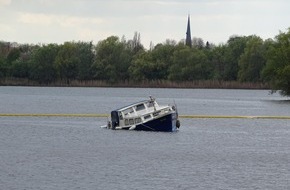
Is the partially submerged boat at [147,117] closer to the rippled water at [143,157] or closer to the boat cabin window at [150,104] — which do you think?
the boat cabin window at [150,104]

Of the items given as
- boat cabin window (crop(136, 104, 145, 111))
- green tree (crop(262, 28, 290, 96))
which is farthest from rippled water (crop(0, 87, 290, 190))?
green tree (crop(262, 28, 290, 96))

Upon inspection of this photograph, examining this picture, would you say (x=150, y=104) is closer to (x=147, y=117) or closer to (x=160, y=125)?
(x=147, y=117)

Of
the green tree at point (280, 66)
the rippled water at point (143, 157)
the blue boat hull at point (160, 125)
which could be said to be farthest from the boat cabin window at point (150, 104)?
the green tree at point (280, 66)

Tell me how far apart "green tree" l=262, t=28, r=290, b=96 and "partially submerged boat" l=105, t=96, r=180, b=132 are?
68.1 meters

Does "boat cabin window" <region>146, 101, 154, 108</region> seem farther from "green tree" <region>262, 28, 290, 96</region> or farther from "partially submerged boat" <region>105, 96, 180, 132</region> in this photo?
"green tree" <region>262, 28, 290, 96</region>

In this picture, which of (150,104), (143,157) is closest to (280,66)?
(150,104)

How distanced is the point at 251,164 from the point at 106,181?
14.1 metres

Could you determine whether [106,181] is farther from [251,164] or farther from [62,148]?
[62,148]

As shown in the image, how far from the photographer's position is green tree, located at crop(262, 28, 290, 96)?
155125mm

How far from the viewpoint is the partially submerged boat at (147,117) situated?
87.8 meters

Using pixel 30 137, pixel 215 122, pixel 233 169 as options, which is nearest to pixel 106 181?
pixel 233 169

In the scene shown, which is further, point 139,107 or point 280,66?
point 280,66

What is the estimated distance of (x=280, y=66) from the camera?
15712cm

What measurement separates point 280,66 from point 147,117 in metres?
72.3
